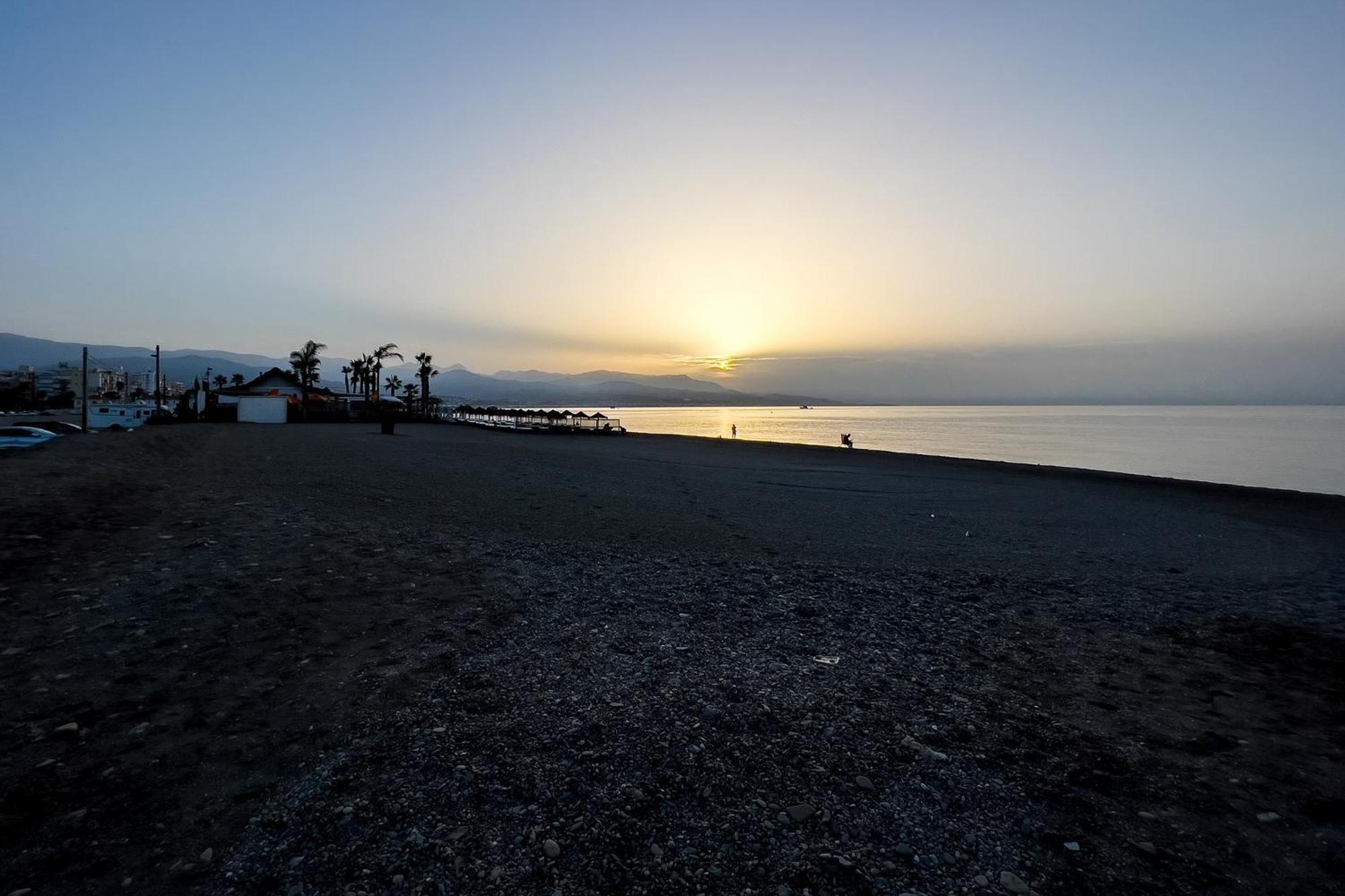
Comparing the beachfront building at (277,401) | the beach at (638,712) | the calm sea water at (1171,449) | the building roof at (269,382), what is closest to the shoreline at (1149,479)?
the calm sea water at (1171,449)

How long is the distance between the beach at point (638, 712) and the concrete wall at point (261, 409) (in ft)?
176

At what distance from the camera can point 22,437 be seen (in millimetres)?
29078

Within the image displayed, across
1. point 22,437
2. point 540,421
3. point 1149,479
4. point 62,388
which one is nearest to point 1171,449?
point 1149,479

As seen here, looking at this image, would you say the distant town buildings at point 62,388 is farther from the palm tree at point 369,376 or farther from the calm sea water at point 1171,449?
the calm sea water at point 1171,449

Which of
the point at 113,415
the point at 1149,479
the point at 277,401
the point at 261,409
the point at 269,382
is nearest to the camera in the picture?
the point at 1149,479

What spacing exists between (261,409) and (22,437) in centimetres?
3138

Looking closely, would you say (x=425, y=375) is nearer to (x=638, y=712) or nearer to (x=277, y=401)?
(x=277, y=401)

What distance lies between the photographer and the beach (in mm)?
3465

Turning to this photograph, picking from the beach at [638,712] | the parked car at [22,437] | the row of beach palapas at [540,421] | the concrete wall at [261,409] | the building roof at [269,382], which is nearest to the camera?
the beach at [638,712]

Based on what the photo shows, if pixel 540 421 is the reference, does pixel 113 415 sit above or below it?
below

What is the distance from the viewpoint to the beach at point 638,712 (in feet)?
11.4

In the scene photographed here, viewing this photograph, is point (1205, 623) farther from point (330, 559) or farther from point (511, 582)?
point (330, 559)

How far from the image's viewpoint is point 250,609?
7082mm

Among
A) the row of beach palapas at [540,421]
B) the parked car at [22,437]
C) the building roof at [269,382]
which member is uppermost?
the building roof at [269,382]
